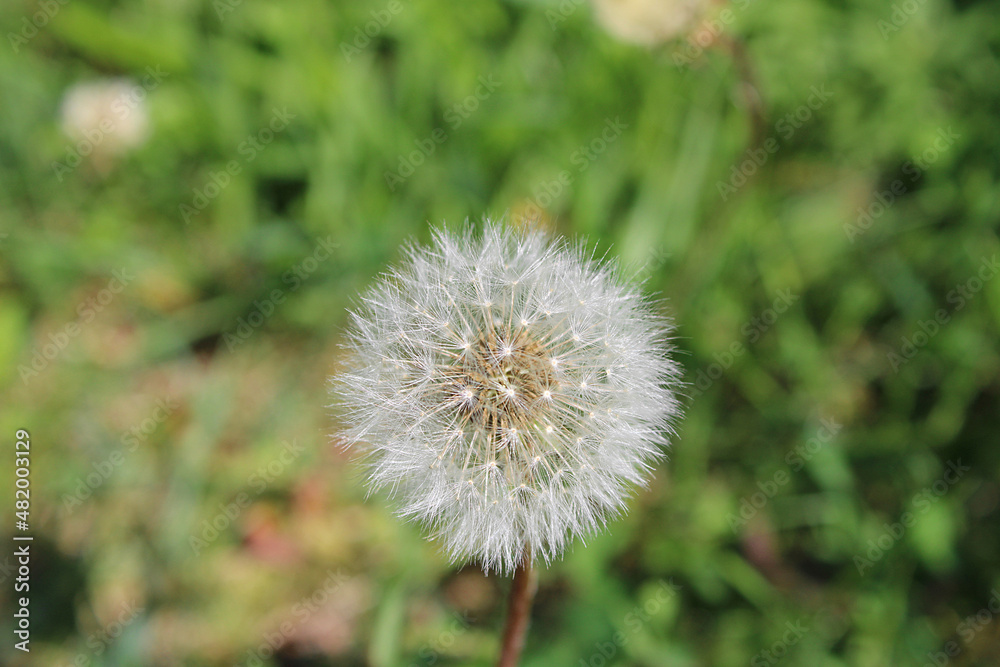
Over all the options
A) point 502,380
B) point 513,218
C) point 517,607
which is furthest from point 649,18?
point 517,607

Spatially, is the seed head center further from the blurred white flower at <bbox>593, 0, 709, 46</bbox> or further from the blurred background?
the blurred white flower at <bbox>593, 0, 709, 46</bbox>

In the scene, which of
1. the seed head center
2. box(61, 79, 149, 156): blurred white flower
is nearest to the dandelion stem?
the seed head center

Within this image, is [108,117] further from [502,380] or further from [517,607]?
[517,607]

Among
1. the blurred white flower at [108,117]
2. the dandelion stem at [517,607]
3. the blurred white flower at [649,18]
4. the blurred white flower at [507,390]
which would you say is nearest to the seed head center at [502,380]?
the blurred white flower at [507,390]

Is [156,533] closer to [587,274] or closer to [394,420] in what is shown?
[394,420]

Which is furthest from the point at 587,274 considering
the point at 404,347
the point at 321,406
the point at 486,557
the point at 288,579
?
the point at 288,579

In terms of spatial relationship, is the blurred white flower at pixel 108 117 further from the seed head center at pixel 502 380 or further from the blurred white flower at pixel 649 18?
the seed head center at pixel 502 380
